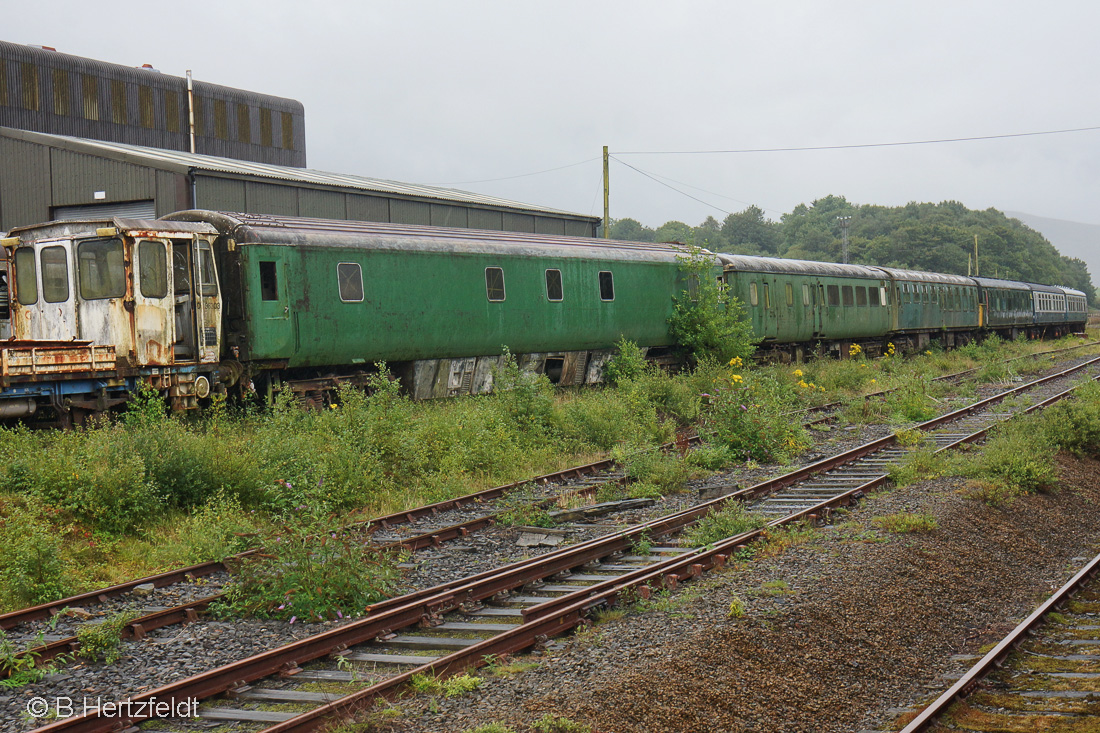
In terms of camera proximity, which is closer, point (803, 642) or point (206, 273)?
point (803, 642)

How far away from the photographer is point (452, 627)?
7.09 m

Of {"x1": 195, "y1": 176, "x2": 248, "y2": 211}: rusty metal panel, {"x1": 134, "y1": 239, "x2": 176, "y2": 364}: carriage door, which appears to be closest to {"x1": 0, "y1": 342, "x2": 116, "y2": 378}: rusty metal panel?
{"x1": 134, "y1": 239, "x2": 176, "y2": 364}: carriage door

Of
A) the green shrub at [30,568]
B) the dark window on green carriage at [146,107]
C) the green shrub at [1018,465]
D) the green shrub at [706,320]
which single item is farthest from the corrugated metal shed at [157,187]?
the green shrub at [1018,465]

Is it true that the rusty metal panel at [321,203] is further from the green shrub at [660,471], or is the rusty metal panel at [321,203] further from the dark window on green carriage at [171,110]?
the dark window on green carriage at [171,110]

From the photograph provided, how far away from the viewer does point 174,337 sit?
13.6 m

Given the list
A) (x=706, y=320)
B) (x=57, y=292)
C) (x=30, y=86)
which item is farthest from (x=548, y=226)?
(x=57, y=292)

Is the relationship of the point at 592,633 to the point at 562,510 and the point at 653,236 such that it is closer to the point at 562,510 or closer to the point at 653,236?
the point at 562,510

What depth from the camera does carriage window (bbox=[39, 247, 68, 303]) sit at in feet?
44.9

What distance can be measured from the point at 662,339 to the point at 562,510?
12134mm

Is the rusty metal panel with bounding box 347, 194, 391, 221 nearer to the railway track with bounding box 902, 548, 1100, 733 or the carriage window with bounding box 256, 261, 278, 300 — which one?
the carriage window with bounding box 256, 261, 278, 300

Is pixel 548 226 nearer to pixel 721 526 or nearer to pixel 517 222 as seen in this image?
pixel 517 222

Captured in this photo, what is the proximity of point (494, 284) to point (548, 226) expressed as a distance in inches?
674

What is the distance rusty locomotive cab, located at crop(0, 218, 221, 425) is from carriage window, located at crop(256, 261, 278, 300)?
680 mm

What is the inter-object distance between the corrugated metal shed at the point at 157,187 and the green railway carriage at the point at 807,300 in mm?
10412
